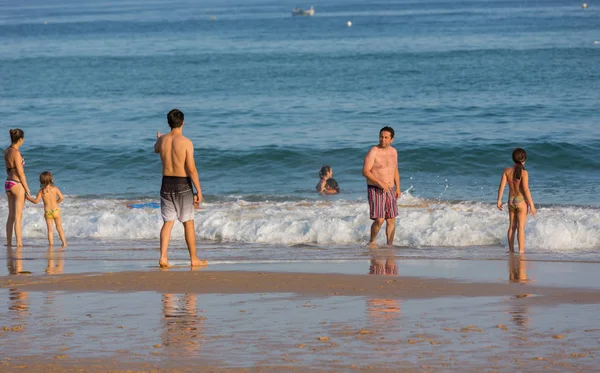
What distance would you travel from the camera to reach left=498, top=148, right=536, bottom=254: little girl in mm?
9523

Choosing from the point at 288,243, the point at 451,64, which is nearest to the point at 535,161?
the point at 288,243

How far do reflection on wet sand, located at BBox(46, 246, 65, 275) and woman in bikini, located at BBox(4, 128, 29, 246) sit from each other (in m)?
0.55

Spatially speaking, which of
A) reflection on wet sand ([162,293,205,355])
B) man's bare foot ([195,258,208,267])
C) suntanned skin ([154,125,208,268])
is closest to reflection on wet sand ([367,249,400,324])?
reflection on wet sand ([162,293,205,355])

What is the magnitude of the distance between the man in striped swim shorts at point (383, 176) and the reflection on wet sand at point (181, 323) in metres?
3.42

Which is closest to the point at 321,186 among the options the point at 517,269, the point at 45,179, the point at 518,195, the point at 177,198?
the point at 45,179

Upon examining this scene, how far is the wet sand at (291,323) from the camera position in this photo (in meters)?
5.20

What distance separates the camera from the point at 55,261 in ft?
31.1

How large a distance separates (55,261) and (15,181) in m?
1.56

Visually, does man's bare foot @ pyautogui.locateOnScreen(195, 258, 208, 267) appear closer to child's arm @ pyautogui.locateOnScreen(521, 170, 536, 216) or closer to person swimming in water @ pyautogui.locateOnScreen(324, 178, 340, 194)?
child's arm @ pyautogui.locateOnScreen(521, 170, 536, 216)

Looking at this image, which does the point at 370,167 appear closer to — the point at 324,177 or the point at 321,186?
the point at 324,177

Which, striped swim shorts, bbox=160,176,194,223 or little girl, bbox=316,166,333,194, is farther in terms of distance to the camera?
little girl, bbox=316,166,333,194

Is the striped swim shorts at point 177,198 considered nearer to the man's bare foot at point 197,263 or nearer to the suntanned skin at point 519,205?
the man's bare foot at point 197,263

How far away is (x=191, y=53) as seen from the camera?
5012cm

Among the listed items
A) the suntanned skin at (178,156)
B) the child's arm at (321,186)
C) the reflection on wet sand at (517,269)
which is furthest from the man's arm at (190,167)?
the child's arm at (321,186)
